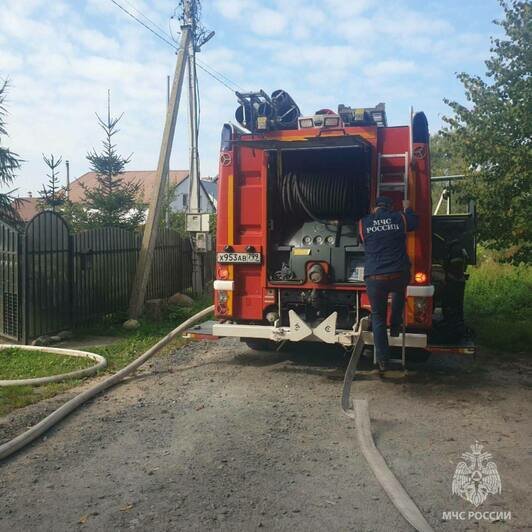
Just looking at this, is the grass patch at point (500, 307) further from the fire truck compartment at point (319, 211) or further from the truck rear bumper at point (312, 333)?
the fire truck compartment at point (319, 211)

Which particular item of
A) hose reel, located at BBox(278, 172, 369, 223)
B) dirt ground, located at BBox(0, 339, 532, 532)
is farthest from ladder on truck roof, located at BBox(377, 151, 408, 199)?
dirt ground, located at BBox(0, 339, 532, 532)

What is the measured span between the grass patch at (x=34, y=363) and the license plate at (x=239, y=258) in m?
2.23

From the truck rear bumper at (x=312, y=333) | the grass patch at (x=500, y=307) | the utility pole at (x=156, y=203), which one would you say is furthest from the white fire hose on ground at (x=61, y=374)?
the grass patch at (x=500, y=307)

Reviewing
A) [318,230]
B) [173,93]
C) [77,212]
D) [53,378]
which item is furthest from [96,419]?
[77,212]

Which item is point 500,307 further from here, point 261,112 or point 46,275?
point 46,275

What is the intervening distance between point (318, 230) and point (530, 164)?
132 inches

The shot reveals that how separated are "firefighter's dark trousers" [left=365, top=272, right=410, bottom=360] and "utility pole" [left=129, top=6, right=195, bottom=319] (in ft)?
19.2

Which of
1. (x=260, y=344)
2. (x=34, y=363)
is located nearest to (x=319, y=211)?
(x=260, y=344)

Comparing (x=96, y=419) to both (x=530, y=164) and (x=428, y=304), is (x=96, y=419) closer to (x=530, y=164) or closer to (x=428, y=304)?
(x=428, y=304)

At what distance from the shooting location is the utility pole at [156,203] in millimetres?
11055

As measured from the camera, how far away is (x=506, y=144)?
337 inches

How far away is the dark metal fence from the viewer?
8.72 m

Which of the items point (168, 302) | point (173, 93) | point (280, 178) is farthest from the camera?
point (168, 302)

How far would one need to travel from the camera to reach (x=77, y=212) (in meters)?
17.6
